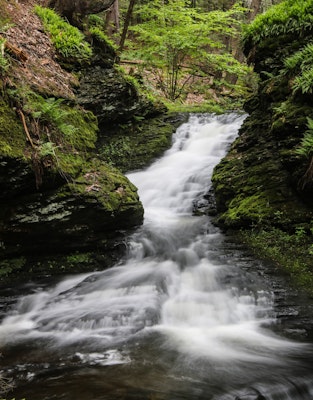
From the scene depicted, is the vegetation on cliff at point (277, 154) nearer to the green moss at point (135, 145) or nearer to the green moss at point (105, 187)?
the green moss at point (105, 187)

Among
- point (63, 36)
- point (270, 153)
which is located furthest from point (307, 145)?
point (63, 36)

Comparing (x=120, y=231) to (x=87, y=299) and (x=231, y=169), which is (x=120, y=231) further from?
(x=231, y=169)

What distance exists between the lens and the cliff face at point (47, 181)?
18.8 ft

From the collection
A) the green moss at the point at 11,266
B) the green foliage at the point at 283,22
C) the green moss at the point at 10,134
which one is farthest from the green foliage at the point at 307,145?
the green moss at the point at 11,266

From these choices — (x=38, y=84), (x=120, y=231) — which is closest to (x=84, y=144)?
(x=38, y=84)

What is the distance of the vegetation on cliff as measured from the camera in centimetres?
630

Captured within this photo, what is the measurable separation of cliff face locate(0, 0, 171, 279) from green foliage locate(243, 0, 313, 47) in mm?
4622

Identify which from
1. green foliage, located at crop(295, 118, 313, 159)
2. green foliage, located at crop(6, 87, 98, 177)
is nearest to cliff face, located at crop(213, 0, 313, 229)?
green foliage, located at crop(295, 118, 313, 159)

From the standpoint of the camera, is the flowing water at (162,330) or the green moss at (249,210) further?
the green moss at (249,210)

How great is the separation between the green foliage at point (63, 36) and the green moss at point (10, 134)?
14.0ft

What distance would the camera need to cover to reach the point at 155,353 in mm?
3982

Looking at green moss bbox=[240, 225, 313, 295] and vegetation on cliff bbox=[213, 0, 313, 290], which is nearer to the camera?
green moss bbox=[240, 225, 313, 295]

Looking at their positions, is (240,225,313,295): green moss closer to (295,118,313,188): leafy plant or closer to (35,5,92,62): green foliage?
(295,118,313,188): leafy plant

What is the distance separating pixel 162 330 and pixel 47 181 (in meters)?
3.10
